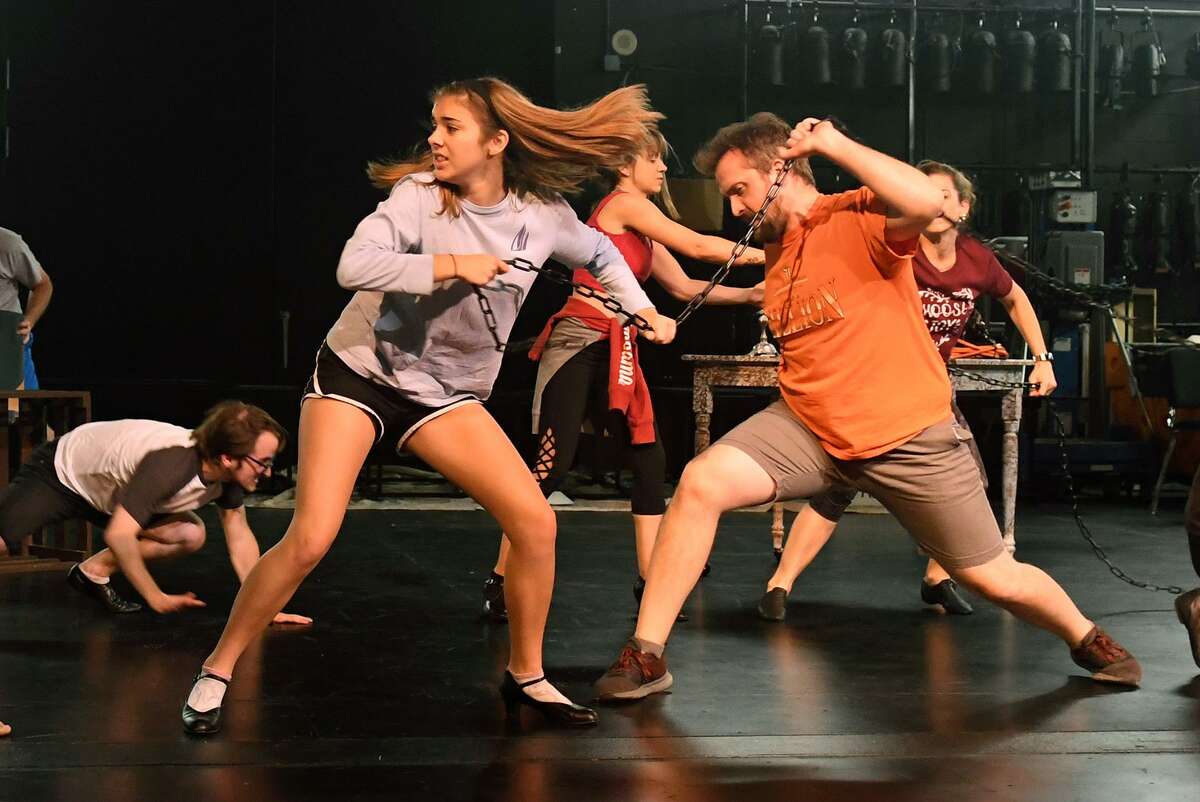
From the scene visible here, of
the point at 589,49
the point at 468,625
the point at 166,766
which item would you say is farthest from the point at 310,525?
the point at 589,49

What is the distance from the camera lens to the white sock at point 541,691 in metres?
3.53

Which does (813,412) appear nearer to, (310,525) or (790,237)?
(790,237)

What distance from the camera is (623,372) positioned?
4867 millimetres

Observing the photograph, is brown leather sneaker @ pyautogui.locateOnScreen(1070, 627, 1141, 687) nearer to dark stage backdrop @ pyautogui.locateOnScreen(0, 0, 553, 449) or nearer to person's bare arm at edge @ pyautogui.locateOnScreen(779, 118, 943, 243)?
person's bare arm at edge @ pyautogui.locateOnScreen(779, 118, 943, 243)

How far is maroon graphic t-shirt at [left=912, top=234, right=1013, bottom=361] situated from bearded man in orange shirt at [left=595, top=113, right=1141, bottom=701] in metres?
1.26

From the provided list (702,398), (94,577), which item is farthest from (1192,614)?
(94,577)

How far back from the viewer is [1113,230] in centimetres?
1163

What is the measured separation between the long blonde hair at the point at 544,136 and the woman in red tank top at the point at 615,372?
1401 mm

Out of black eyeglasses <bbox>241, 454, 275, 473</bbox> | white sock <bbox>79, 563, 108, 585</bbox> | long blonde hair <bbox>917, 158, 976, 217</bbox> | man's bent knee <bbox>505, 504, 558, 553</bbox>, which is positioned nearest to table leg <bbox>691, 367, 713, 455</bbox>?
long blonde hair <bbox>917, 158, 976, 217</bbox>

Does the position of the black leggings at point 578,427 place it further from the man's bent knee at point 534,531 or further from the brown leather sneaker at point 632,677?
the man's bent knee at point 534,531

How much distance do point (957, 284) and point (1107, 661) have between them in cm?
149

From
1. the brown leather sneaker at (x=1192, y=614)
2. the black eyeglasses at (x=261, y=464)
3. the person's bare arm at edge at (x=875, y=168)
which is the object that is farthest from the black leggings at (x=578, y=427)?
the person's bare arm at edge at (x=875, y=168)

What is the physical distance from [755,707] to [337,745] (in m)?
1.03

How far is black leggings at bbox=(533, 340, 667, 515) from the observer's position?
491 centimetres
